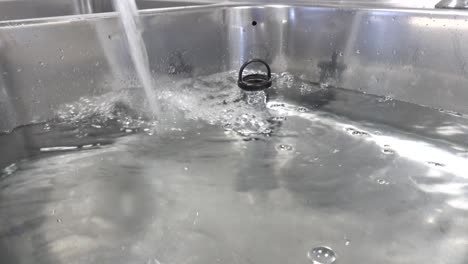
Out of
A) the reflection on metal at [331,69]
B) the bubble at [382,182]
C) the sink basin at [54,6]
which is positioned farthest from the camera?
the sink basin at [54,6]

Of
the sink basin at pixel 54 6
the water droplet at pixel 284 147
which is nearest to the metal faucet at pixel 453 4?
the water droplet at pixel 284 147

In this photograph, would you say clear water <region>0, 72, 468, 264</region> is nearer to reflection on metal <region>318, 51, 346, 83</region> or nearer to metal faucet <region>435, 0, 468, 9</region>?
reflection on metal <region>318, 51, 346, 83</region>

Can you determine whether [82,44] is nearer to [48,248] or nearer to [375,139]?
[48,248]

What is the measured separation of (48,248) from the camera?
467 millimetres

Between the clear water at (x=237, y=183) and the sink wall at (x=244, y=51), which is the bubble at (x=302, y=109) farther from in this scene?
the sink wall at (x=244, y=51)

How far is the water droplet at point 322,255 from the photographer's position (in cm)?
45

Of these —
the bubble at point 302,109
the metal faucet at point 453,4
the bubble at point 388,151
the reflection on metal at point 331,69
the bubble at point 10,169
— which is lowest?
the bubble at point 388,151

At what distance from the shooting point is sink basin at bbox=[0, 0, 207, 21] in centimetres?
118

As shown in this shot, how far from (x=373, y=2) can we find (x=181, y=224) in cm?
78

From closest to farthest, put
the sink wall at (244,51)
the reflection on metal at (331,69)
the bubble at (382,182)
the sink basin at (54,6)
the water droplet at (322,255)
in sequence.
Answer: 1. the water droplet at (322,255)
2. the bubble at (382,182)
3. the sink wall at (244,51)
4. the reflection on metal at (331,69)
5. the sink basin at (54,6)

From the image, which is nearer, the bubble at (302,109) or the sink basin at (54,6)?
the bubble at (302,109)

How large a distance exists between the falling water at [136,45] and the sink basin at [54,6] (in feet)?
0.83

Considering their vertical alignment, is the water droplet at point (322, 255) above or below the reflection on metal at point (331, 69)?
below

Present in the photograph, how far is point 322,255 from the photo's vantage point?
1.49ft
